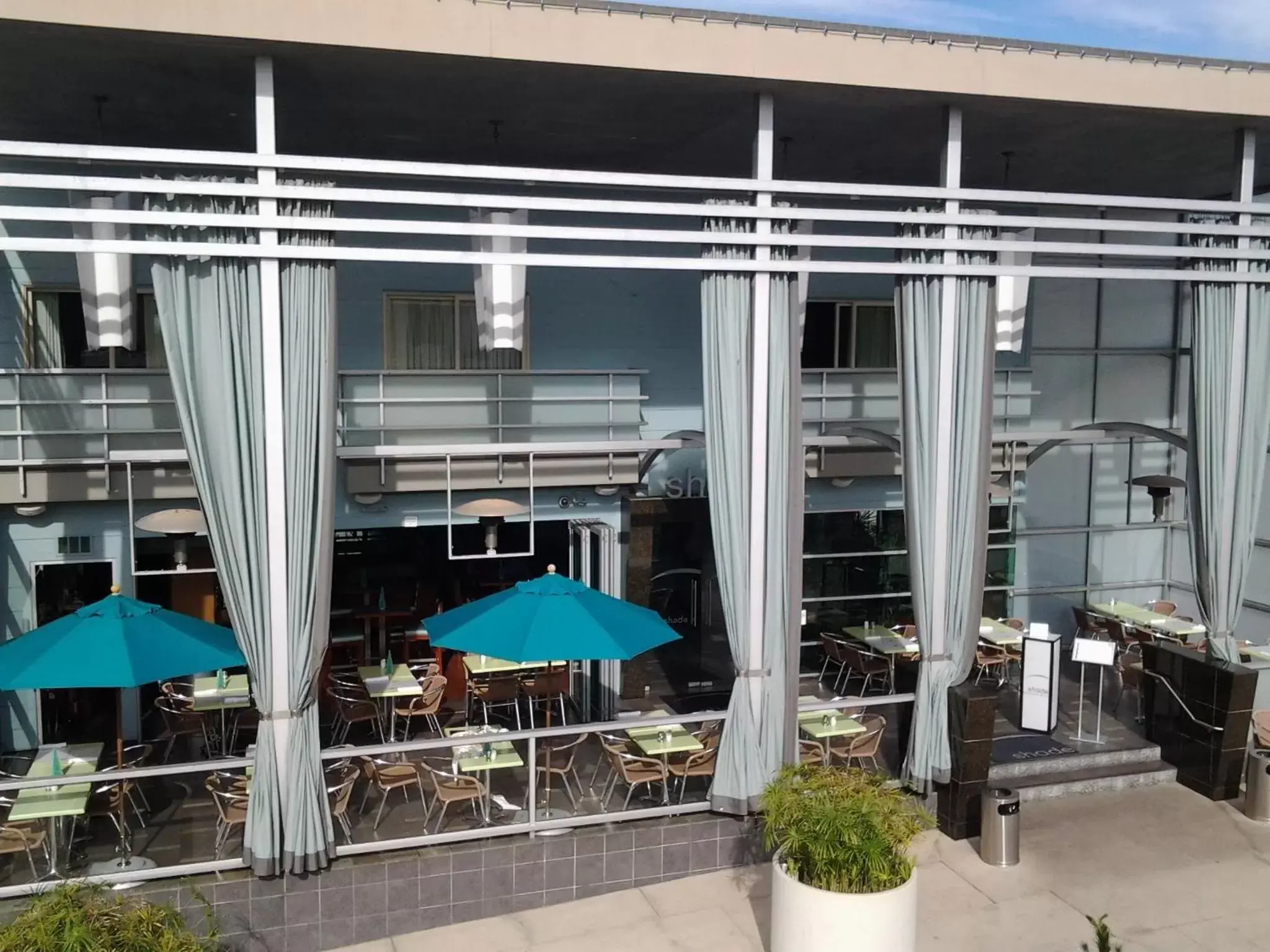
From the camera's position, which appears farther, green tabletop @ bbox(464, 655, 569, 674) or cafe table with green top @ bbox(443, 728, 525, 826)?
green tabletop @ bbox(464, 655, 569, 674)

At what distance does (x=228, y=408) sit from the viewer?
8.20 m

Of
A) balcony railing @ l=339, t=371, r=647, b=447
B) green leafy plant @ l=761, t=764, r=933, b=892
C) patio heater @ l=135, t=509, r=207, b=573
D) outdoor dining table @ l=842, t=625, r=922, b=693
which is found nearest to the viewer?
green leafy plant @ l=761, t=764, r=933, b=892

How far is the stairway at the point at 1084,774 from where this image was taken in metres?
11.0

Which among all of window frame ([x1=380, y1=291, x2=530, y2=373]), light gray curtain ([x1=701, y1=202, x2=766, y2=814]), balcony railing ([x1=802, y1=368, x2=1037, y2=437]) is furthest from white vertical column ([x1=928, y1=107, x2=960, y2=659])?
window frame ([x1=380, y1=291, x2=530, y2=373])

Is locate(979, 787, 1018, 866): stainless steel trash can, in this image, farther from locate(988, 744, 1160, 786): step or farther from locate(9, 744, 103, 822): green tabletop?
locate(9, 744, 103, 822): green tabletop

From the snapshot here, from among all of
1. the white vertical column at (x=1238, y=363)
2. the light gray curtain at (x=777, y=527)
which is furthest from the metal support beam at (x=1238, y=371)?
the light gray curtain at (x=777, y=527)

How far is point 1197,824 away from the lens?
10.6 m

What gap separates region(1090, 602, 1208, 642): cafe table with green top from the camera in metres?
14.9

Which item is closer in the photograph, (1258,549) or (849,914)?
(849,914)

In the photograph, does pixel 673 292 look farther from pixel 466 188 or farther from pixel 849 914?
pixel 849 914

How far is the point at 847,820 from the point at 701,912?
183 cm

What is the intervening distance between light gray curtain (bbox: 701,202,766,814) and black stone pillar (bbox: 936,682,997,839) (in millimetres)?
1905

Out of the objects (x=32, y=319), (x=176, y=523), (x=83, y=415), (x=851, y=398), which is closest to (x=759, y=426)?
(x=851, y=398)

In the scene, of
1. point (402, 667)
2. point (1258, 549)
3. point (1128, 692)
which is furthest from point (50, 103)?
point (1258, 549)
